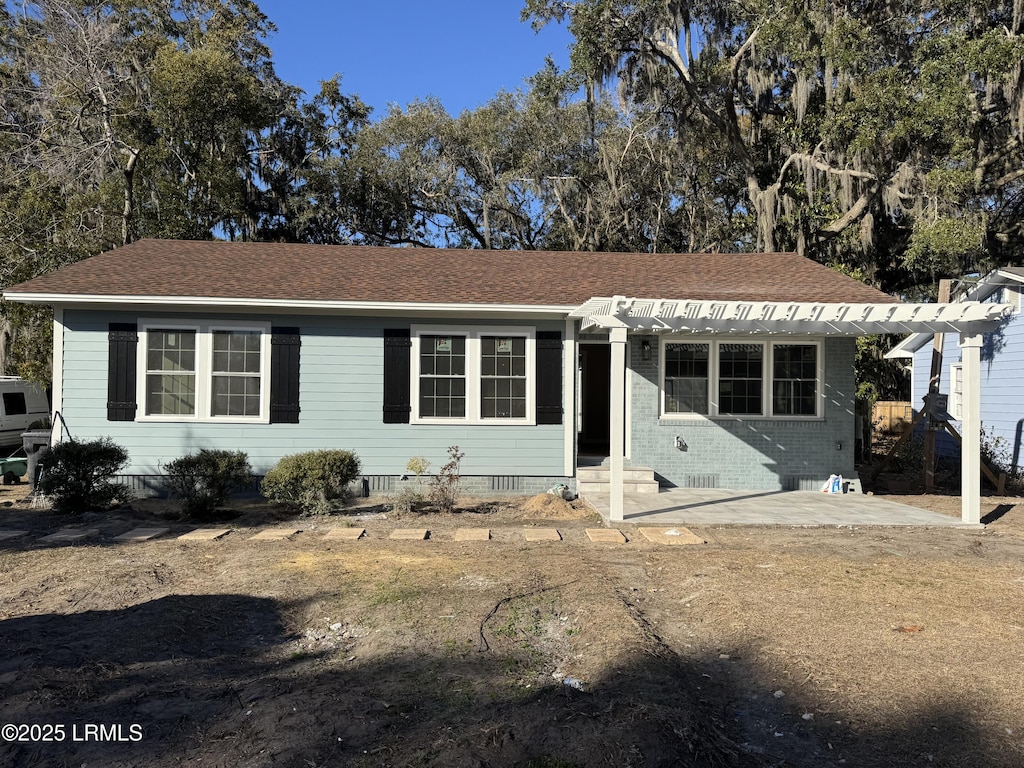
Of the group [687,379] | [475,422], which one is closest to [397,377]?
[475,422]

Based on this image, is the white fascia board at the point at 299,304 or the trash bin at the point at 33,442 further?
the trash bin at the point at 33,442

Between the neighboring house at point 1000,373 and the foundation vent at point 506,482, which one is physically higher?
the neighboring house at point 1000,373

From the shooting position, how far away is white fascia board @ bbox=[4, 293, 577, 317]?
10.1 meters

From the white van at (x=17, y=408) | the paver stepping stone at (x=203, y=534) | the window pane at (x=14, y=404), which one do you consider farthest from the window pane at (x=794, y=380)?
the window pane at (x=14, y=404)

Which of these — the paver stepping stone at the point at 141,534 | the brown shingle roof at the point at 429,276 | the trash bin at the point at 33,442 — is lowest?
the paver stepping stone at the point at 141,534

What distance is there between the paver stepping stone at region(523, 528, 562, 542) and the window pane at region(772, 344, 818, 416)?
4918 millimetres

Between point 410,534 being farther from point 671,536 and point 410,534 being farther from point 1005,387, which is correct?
point 1005,387

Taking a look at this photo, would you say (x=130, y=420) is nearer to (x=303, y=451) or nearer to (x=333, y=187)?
(x=303, y=451)

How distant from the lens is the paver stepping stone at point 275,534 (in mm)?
7988

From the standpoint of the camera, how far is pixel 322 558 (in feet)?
23.0

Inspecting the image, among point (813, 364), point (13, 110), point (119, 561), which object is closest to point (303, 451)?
point (119, 561)

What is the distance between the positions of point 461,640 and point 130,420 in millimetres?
8022

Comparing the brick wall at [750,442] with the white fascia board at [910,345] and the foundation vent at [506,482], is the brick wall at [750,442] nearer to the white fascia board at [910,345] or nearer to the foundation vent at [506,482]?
the foundation vent at [506,482]

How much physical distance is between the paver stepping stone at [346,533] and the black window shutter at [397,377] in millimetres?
2649
